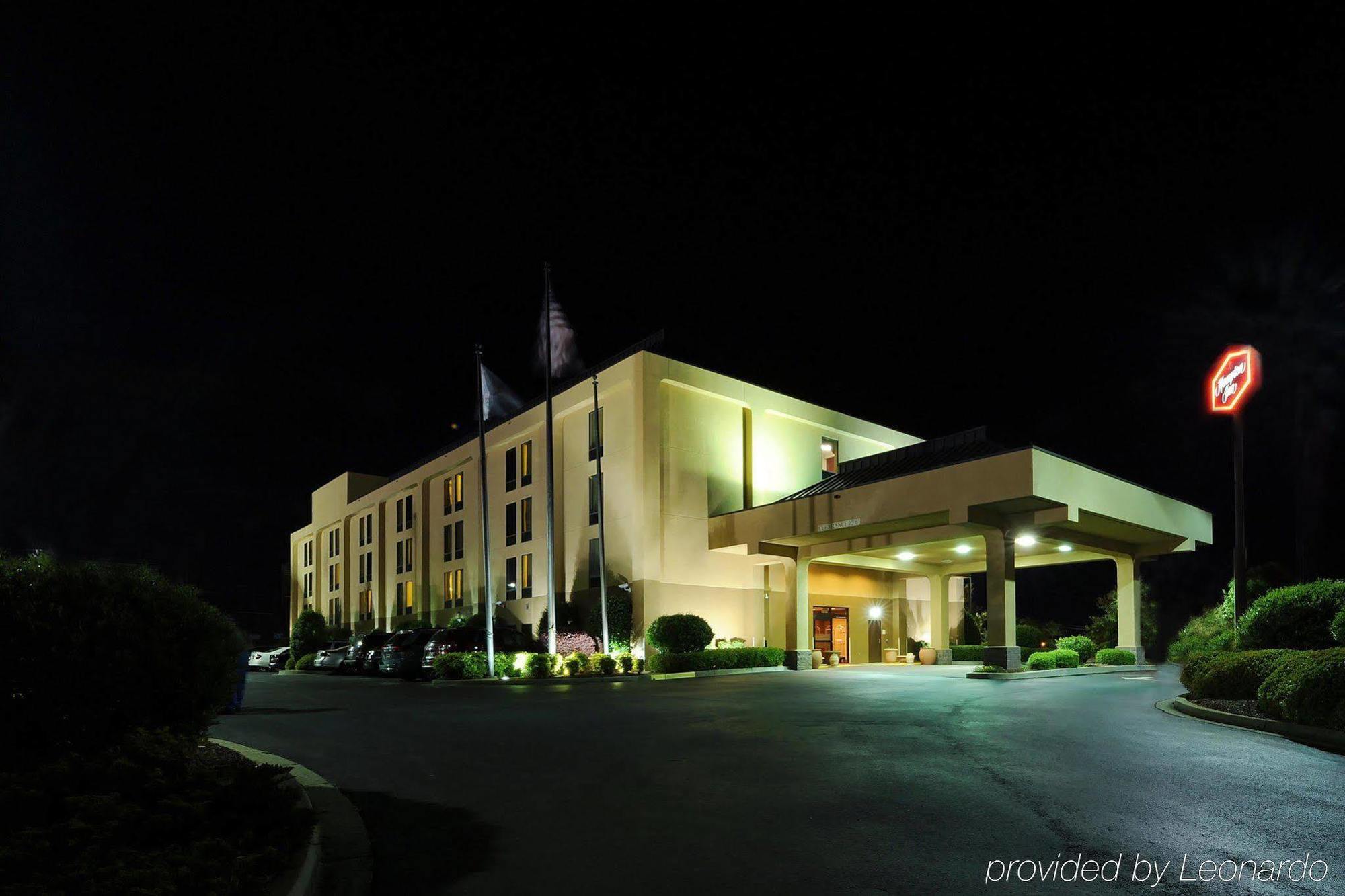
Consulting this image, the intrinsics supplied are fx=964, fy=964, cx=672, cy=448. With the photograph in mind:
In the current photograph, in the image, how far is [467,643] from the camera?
100 feet

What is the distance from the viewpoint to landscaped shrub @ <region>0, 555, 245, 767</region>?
787cm

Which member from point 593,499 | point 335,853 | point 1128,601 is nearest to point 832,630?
point 1128,601

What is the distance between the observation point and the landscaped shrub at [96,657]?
7.87m

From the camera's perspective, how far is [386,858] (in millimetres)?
6461

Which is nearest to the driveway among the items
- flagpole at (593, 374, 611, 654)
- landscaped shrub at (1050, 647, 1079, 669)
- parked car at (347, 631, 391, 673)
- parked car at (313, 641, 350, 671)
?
flagpole at (593, 374, 611, 654)

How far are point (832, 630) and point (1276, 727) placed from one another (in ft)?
87.6

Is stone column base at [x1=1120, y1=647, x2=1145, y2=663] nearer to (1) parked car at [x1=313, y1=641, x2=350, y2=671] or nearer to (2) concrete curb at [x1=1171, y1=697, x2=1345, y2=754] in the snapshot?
(2) concrete curb at [x1=1171, y1=697, x2=1345, y2=754]

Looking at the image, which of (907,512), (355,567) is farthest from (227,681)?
(355,567)

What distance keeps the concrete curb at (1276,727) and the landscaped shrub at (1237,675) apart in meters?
0.52

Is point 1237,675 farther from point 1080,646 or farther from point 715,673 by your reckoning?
point 1080,646

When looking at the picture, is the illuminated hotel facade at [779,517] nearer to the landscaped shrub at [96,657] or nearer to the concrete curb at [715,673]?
the concrete curb at [715,673]

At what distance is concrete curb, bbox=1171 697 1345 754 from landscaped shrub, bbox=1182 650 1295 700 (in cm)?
Result: 52

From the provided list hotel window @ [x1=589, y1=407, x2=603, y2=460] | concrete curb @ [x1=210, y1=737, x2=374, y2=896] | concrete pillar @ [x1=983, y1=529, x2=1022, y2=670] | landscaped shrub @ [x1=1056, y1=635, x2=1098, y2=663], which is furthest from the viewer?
landscaped shrub @ [x1=1056, y1=635, x2=1098, y2=663]

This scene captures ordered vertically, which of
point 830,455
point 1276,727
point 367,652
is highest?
point 830,455
